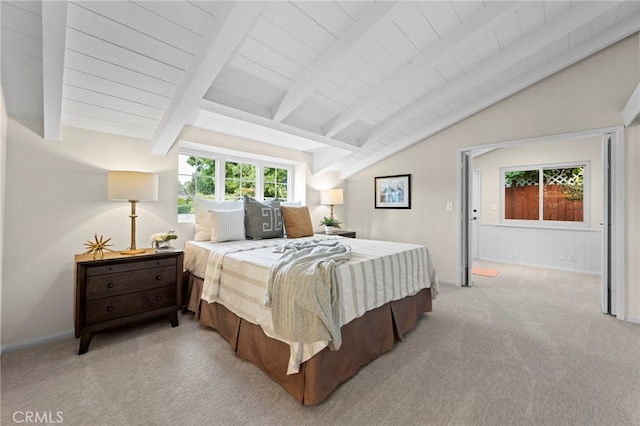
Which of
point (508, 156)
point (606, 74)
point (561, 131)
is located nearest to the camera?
point (606, 74)

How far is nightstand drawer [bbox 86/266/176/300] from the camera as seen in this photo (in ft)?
7.02

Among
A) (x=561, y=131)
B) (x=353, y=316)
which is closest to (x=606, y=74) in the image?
(x=561, y=131)

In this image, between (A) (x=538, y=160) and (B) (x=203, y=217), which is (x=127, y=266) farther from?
(A) (x=538, y=160)

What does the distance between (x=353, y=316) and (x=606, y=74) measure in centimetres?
367

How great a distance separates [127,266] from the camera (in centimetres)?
229

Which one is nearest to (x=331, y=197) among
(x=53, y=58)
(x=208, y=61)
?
(x=208, y=61)

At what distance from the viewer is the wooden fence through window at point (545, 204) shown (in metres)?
5.02

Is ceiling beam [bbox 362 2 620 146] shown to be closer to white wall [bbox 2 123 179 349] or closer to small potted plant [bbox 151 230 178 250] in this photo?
small potted plant [bbox 151 230 178 250]

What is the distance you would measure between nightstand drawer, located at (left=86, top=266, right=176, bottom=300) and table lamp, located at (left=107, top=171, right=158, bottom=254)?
228 millimetres

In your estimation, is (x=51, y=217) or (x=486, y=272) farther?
(x=486, y=272)

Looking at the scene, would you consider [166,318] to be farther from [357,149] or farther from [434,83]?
[434,83]

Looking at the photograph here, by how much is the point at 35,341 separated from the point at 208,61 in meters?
2.62

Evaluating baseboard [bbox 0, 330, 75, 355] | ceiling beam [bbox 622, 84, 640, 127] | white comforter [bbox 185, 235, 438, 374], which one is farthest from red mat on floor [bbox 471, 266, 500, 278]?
baseboard [bbox 0, 330, 75, 355]

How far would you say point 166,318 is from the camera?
2676 mm
